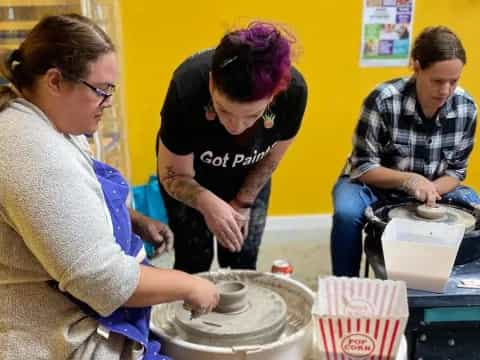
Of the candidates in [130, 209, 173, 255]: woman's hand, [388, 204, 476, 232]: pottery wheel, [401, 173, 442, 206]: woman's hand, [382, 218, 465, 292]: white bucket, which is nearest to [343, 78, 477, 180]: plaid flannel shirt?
[401, 173, 442, 206]: woman's hand

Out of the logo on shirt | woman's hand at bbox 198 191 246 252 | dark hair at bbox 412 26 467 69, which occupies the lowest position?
woman's hand at bbox 198 191 246 252

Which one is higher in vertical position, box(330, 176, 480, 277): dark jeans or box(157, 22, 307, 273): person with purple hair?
box(157, 22, 307, 273): person with purple hair

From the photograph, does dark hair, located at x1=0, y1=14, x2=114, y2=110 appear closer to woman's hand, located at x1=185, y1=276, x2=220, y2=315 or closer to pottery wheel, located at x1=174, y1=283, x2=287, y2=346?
woman's hand, located at x1=185, y1=276, x2=220, y2=315

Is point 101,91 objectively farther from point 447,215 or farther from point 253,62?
point 447,215

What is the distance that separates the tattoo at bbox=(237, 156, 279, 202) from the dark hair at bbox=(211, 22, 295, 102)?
0.47 metres

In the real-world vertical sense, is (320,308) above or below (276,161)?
below

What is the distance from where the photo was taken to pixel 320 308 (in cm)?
114

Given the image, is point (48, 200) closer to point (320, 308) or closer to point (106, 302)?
point (106, 302)

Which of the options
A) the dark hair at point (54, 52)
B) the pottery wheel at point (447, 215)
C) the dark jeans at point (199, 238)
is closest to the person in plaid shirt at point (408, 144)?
the pottery wheel at point (447, 215)

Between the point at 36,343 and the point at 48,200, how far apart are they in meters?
0.28

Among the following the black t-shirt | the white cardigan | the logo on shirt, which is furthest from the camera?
the logo on shirt

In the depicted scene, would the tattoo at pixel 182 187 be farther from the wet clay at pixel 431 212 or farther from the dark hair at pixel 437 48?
the dark hair at pixel 437 48

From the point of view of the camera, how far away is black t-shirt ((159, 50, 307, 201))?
4.87 ft

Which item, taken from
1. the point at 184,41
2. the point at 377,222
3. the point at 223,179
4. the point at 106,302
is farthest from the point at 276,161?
the point at 184,41
